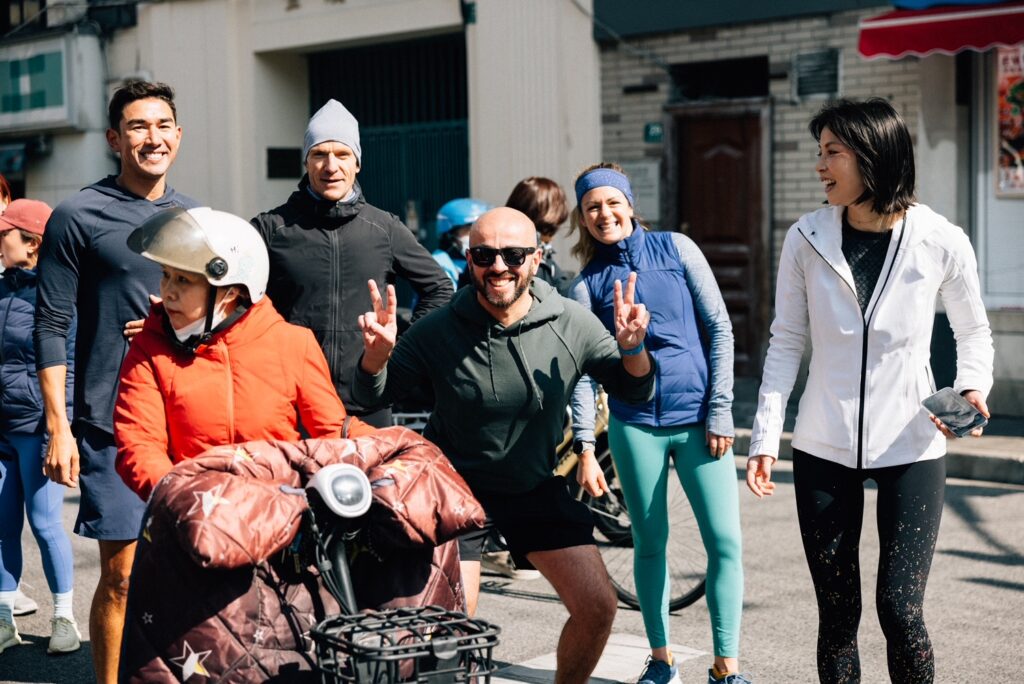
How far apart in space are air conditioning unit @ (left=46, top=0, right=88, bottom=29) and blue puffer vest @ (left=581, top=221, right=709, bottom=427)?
52.3 ft

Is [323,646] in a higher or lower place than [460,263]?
lower

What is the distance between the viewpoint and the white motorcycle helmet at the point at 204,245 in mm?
3604

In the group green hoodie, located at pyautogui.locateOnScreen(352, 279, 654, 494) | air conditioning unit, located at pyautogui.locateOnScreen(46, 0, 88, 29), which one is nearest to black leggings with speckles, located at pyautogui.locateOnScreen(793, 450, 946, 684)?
green hoodie, located at pyautogui.locateOnScreen(352, 279, 654, 494)

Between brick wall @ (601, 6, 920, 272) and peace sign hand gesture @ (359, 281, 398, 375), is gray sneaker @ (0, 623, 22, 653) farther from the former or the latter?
brick wall @ (601, 6, 920, 272)

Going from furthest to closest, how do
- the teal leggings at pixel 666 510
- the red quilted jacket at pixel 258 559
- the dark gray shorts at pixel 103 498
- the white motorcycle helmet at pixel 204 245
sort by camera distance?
1. the teal leggings at pixel 666 510
2. the dark gray shorts at pixel 103 498
3. the white motorcycle helmet at pixel 204 245
4. the red quilted jacket at pixel 258 559

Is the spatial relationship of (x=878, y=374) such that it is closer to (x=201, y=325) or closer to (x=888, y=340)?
(x=888, y=340)

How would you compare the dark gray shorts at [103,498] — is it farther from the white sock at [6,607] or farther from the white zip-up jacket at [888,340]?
the white zip-up jacket at [888,340]

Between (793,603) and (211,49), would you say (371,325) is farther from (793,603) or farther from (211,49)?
(211,49)

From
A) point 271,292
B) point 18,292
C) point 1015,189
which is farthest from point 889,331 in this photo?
point 1015,189

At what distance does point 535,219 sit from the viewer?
6570 mm

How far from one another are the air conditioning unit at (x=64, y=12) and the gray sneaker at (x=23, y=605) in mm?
14392

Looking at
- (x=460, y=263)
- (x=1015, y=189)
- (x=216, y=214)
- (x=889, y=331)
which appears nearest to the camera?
(x=216, y=214)

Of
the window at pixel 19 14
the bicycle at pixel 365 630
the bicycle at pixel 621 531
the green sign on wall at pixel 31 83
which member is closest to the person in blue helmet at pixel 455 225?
the bicycle at pixel 621 531

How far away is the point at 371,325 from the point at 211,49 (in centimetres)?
1501
